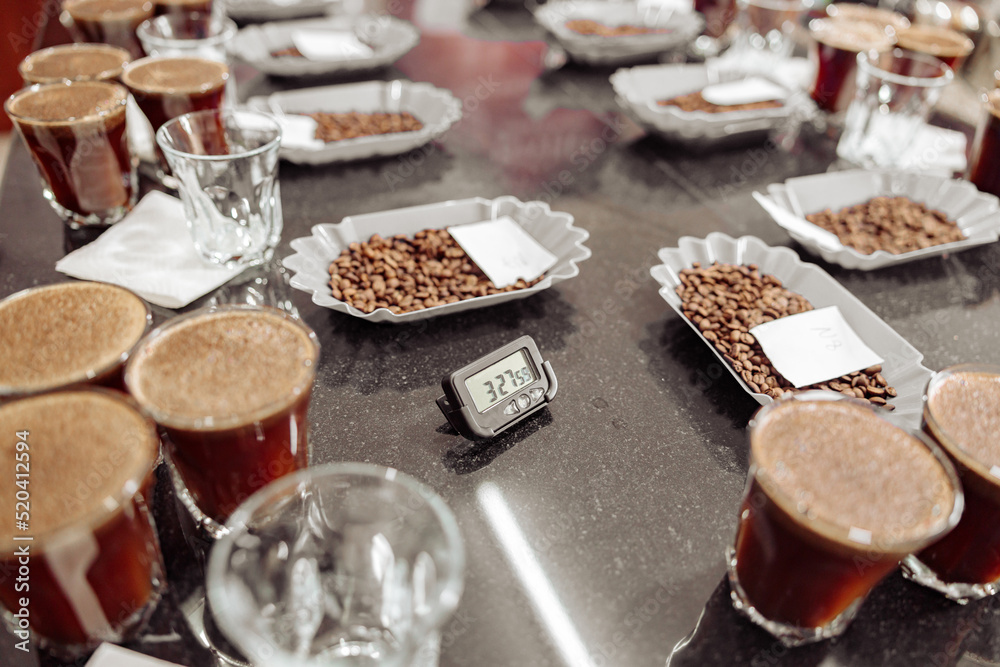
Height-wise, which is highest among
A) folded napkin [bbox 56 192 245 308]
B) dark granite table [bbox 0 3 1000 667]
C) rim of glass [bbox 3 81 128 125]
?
rim of glass [bbox 3 81 128 125]

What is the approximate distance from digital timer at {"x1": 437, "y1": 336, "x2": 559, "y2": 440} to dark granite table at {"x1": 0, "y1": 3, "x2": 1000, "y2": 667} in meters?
0.04

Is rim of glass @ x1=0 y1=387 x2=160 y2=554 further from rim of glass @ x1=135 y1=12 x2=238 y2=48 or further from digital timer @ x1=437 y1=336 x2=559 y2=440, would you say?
rim of glass @ x1=135 y1=12 x2=238 y2=48

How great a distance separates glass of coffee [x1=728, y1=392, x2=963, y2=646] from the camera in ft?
1.99

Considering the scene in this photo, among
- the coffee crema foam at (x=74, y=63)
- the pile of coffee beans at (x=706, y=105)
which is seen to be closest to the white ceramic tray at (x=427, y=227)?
the coffee crema foam at (x=74, y=63)

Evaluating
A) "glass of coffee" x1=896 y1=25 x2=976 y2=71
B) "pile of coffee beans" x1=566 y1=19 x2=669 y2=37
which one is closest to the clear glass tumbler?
"pile of coffee beans" x1=566 y1=19 x2=669 y2=37

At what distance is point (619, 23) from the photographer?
229 centimetres

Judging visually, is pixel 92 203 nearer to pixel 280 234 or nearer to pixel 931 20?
pixel 280 234

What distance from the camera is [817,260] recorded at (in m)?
1.35

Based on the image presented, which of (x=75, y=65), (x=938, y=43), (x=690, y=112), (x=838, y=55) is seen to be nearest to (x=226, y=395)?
(x=75, y=65)

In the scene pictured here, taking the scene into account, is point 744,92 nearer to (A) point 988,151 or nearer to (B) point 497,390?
(A) point 988,151

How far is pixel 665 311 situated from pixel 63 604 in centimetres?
96

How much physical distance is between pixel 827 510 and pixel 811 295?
63cm

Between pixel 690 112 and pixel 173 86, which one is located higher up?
pixel 173 86

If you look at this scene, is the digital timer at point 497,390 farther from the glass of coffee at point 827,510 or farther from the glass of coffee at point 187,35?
the glass of coffee at point 187,35
